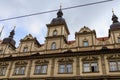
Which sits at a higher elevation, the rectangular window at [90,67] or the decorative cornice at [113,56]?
the decorative cornice at [113,56]

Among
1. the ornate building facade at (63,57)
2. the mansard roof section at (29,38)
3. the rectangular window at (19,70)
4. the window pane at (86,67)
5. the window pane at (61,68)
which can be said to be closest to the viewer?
Result: the ornate building facade at (63,57)

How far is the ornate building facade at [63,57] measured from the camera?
78.8ft

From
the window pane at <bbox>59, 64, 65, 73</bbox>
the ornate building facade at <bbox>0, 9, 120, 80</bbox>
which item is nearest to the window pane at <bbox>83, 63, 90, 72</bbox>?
the ornate building facade at <bbox>0, 9, 120, 80</bbox>

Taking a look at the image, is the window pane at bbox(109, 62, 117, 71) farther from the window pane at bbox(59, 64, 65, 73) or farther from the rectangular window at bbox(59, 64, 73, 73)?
the window pane at bbox(59, 64, 65, 73)

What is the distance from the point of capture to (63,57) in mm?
26406

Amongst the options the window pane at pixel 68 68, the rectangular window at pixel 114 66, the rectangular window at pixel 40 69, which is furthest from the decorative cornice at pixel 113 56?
the rectangular window at pixel 40 69

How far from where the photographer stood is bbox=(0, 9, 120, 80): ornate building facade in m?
24.0

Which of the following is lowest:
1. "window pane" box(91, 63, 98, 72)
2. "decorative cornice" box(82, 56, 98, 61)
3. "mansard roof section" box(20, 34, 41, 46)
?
"window pane" box(91, 63, 98, 72)

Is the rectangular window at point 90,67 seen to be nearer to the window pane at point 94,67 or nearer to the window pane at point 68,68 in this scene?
the window pane at point 94,67

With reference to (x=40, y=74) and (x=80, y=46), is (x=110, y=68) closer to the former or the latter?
(x=80, y=46)

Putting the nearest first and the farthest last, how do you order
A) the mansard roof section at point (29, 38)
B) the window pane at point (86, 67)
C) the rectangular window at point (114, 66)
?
the rectangular window at point (114, 66) < the window pane at point (86, 67) < the mansard roof section at point (29, 38)

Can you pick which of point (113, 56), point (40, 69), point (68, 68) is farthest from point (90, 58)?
point (40, 69)

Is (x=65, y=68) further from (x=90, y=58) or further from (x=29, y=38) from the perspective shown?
(x=29, y=38)

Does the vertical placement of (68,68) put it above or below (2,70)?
below
